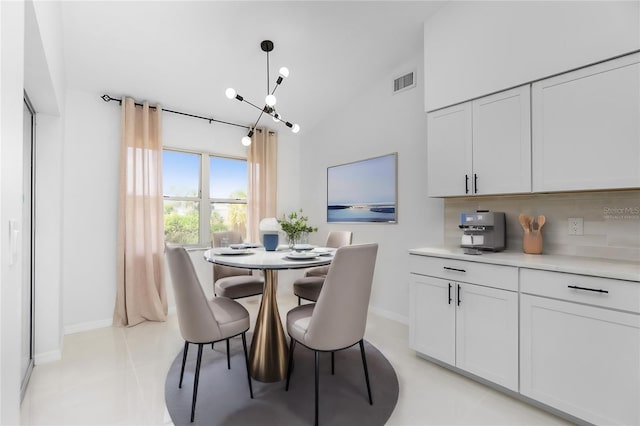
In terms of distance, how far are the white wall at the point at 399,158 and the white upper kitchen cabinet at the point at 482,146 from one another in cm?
46

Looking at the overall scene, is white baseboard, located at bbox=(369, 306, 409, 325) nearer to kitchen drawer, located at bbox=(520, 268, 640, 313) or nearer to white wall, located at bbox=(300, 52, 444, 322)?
white wall, located at bbox=(300, 52, 444, 322)

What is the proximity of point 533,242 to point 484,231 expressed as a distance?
0.33 meters

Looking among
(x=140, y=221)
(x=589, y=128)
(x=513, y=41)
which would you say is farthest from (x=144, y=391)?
(x=513, y=41)

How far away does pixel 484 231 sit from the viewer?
2.36m

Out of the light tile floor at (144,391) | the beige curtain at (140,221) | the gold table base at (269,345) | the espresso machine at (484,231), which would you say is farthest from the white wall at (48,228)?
the espresso machine at (484,231)

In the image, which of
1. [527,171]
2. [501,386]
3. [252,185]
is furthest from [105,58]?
[501,386]

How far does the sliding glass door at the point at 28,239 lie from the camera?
217 cm

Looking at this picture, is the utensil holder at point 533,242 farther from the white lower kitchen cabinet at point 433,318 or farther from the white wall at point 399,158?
the white wall at point 399,158

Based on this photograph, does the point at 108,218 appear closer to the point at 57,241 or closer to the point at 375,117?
the point at 57,241

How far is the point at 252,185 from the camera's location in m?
4.26

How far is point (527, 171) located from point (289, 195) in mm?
3217

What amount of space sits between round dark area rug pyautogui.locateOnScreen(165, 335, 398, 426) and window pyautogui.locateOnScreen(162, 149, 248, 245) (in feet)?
5.92

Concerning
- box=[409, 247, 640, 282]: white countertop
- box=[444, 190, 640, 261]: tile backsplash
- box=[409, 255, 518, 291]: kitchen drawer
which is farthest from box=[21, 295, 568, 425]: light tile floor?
box=[444, 190, 640, 261]: tile backsplash

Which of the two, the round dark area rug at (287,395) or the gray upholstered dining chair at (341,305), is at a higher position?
the gray upholstered dining chair at (341,305)
